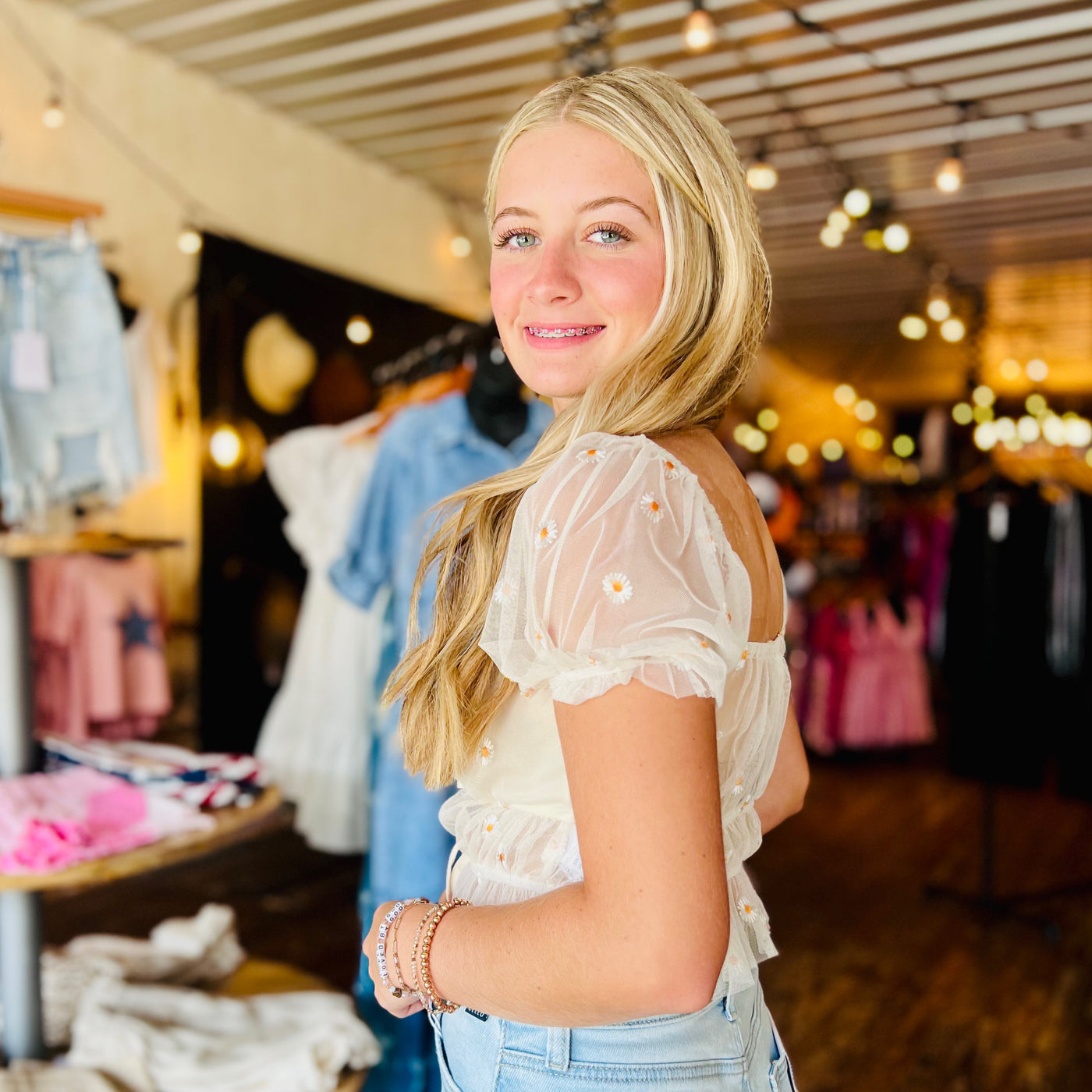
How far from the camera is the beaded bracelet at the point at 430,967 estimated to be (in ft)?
3.12

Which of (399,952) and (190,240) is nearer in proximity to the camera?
(399,952)

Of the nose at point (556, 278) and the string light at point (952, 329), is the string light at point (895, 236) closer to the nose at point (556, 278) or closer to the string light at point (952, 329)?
the string light at point (952, 329)

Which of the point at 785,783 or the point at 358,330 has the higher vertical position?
the point at 358,330

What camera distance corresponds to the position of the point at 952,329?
8258 millimetres

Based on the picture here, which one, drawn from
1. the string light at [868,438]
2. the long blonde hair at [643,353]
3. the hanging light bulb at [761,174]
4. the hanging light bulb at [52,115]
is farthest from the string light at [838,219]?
the string light at [868,438]

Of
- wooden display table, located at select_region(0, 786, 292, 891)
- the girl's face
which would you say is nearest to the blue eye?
the girl's face

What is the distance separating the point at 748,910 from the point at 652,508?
482 mm

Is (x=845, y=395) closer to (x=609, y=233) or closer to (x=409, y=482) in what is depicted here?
(x=409, y=482)

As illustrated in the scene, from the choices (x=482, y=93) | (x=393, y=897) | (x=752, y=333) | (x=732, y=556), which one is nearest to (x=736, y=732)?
(x=732, y=556)

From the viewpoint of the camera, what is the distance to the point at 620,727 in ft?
2.56

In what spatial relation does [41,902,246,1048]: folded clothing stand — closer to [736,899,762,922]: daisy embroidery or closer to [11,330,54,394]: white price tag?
[11,330,54,394]: white price tag

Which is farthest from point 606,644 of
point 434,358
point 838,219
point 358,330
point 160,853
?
point 838,219

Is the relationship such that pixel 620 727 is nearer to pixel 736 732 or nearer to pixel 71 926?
pixel 736 732

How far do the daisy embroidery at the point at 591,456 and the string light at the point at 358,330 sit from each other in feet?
14.5
